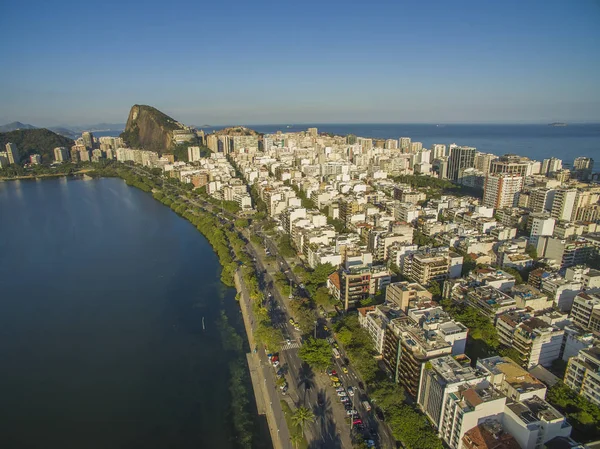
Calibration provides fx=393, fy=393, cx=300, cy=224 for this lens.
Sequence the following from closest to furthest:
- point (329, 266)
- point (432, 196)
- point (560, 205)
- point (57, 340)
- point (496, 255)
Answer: point (57, 340), point (329, 266), point (496, 255), point (560, 205), point (432, 196)

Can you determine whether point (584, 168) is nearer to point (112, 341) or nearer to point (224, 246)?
point (224, 246)

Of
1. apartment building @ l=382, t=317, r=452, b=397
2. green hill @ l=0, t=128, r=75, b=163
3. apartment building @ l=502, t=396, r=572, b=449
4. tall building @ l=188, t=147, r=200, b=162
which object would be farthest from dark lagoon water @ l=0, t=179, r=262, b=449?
green hill @ l=0, t=128, r=75, b=163

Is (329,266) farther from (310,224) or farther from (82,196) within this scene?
(82,196)

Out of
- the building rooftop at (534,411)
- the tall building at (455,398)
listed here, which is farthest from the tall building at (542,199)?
the tall building at (455,398)

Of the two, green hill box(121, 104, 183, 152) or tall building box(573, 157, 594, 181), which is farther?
green hill box(121, 104, 183, 152)

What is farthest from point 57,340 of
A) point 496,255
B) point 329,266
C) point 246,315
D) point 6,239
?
point 496,255

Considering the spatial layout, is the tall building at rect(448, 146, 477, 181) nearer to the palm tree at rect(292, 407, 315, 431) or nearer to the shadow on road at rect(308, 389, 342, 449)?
the shadow on road at rect(308, 389, 342, 449)
